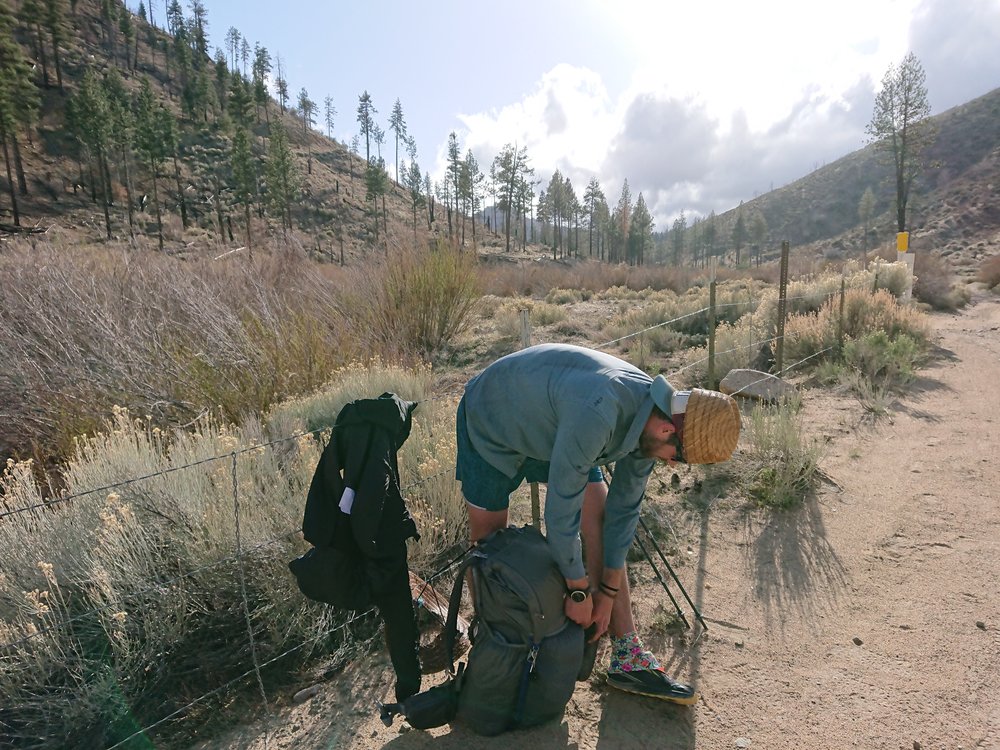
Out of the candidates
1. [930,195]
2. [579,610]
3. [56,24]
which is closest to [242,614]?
[579,610]

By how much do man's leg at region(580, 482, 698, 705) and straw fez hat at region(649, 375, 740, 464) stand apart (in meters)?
0.65

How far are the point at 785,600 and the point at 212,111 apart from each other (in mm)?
74660

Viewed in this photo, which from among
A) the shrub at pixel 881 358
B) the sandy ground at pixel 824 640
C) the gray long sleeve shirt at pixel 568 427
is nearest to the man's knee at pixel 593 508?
the gray long sleeve shirt at pixel 568 427

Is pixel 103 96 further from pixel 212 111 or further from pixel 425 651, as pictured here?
pixel 425 651

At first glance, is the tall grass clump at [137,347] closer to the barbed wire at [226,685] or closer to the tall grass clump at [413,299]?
the tall grass clump at [413,299]

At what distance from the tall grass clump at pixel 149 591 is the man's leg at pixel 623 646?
111cm

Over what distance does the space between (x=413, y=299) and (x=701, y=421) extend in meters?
7.15

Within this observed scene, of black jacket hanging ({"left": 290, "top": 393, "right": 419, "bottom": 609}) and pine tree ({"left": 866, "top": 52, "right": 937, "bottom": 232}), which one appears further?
pine tree ({"left": 866, "top": 52, "right": 937, "bottom": 232})

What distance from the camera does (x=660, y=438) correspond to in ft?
6.06

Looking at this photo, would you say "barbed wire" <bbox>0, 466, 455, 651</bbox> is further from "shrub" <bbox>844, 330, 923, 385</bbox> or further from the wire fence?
"shrub" <bbox>844, 330, 923, 385</bbox>

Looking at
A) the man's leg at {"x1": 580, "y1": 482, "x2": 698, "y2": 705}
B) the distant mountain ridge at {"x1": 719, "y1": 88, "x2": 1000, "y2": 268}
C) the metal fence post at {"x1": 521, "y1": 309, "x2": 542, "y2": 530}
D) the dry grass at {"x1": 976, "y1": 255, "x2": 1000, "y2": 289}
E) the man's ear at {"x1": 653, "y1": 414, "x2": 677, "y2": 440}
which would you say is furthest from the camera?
the distant mountain ridge at {"x1": 719, "y1": 88, "x2": 1000, "y2": 268}

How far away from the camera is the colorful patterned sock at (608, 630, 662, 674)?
93.0 inches

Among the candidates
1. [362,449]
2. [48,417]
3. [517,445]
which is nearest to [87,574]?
[362,449]

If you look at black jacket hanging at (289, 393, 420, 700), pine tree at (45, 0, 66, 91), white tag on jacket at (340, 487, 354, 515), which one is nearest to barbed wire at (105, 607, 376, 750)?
black jacket hanging at (289, 393, 420, 700)
